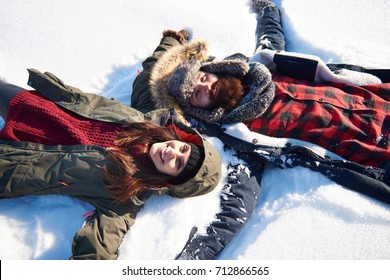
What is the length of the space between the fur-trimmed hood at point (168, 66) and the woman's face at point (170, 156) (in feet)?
1.26

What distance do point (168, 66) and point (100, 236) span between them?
97 centimetres

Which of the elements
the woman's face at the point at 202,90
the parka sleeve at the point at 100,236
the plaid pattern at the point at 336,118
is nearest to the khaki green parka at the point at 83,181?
the parka sleeve at the point at 100,236

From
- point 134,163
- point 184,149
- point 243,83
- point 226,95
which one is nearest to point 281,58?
point 243,83

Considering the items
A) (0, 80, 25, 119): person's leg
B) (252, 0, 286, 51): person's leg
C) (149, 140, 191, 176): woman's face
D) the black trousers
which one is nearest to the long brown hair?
(149, 140, 191, 176): woman's face

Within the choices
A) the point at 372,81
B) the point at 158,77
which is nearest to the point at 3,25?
the point at 158,77

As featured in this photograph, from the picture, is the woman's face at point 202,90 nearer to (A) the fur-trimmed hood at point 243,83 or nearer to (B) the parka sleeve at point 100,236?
(A) the fur-trimmed hood at point 243,83

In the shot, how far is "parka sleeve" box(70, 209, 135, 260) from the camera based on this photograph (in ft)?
3.72

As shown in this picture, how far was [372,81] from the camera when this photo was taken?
5.23ft

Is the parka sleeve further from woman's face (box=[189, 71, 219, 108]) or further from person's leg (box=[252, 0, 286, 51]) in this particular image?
person's leg (box=[252, 0, 286, 51])

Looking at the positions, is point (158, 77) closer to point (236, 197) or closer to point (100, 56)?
point (100, 56)

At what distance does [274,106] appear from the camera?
1.58 metres

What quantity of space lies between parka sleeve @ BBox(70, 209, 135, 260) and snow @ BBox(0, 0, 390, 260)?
52 millimetres

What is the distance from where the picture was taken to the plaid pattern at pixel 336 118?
4.73 feet

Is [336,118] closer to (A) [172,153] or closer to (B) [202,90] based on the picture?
(B) [202,90]
